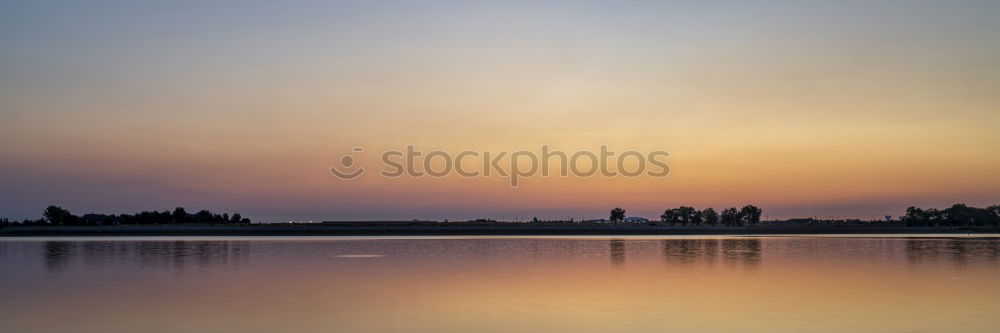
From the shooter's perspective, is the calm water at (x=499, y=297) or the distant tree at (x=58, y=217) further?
the distant tree at (x=58, y=217)

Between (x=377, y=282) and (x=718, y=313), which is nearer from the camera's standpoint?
(x=718, y=313)

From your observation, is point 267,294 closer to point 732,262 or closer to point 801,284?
point 801,284

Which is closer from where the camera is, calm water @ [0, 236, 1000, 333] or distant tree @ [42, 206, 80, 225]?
calm water @ [0, 236, 1000, 333]

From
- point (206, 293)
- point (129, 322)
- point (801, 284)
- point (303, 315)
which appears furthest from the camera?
point (801, 284)

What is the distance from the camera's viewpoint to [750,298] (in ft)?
89.8

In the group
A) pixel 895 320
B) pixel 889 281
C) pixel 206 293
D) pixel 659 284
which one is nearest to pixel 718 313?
pixel 895 320

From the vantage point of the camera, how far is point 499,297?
89.7 ft

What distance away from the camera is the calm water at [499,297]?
21.2 metres

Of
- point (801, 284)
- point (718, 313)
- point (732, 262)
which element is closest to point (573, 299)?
point (718, 313)

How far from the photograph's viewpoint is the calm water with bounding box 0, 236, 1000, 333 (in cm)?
2117

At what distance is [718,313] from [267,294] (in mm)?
14479

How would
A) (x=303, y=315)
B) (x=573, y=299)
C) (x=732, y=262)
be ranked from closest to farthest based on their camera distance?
(x=303, y=315) → (x=573, y=299) → (x=732, y=262)

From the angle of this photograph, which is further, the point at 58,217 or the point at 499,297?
the point at 58,217

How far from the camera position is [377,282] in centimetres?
3347
